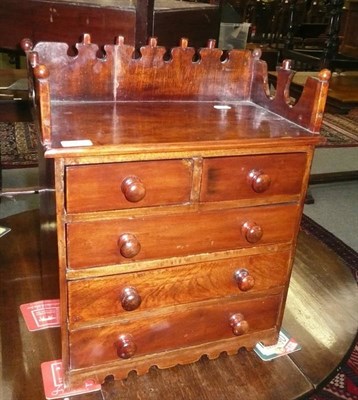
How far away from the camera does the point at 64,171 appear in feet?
2.62

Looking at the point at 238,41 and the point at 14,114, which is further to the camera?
the point at 238,41

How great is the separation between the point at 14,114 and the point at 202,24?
36.8 inches

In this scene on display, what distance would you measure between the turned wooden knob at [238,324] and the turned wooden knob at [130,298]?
0.25 m

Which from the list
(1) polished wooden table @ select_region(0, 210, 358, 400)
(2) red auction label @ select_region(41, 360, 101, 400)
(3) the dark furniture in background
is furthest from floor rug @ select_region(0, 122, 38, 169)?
(2) red auction label @ select_region(41, 360, 101, 400)

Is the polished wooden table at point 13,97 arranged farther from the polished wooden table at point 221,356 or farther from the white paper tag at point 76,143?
the white paper tag at point 76,143

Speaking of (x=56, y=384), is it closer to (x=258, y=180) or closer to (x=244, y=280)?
(x=244, y=280)

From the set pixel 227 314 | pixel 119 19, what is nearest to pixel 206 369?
pixel 227 314

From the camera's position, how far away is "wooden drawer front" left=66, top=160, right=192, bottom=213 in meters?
0.82

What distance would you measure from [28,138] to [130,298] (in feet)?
10.2

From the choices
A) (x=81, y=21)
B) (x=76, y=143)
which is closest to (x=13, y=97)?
(x=81, y=21)

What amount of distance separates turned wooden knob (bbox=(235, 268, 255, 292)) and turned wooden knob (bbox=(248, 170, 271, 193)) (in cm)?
20

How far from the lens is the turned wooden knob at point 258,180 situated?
37.0 inches

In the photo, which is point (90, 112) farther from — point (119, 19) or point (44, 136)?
point (119, 19)

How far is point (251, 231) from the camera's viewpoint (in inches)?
38.6
